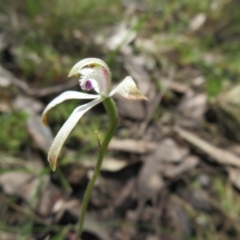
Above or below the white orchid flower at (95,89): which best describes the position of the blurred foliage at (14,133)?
below

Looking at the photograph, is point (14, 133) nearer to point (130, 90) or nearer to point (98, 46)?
point (98, 46)

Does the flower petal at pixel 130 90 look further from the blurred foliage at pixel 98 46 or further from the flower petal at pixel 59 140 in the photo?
the blurred foliage at pixel 98 46

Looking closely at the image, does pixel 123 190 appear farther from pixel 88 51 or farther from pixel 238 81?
pixel 238 81

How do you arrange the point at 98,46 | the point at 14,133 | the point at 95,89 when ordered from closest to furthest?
the point at 95,89 < the point at 14,133 < the point at 98,46

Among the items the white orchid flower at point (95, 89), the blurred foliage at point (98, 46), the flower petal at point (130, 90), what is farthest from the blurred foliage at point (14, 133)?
the flower petal at point (130, 90)

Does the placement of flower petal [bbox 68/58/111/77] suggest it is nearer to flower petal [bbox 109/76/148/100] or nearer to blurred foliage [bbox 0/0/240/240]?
flower petal [bbox 109/76/148/100]

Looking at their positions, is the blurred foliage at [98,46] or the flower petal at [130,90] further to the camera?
the blurred foliage at [98,46]

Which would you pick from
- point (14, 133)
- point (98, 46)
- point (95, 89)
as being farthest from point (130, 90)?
point (98, 46)

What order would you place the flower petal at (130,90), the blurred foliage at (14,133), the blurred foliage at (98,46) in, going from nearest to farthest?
the flower petal at (130,90) < the blurred foliage at (14,133) < the blurred foliage at (98,46)

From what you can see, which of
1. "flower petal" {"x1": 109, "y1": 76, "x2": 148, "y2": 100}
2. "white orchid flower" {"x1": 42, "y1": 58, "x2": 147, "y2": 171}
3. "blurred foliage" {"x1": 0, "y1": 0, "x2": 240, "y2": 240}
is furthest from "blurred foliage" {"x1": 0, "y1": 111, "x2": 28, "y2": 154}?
"flower petal" {"x1": 109, "y1": 76, "x2": 148, "y2": 100}
